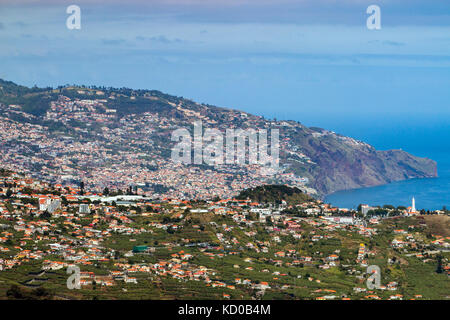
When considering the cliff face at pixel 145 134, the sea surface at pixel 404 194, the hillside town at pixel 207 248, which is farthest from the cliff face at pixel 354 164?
the hillside town at pixel 207 248

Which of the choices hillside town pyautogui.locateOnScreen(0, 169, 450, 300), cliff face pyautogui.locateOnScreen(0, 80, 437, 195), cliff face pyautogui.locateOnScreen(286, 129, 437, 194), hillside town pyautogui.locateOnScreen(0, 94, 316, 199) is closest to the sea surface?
cliff face pyautogui.locateOnScreen(286, 129, 437, 194)

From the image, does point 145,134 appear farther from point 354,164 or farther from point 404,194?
point 404,194

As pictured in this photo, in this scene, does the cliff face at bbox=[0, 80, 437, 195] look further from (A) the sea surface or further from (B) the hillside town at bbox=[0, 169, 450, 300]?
(B) the hillside town at bbox=[0, 169, 450, 300]

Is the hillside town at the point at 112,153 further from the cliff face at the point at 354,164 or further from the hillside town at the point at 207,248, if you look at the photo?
the hillside town at the point at 207,248

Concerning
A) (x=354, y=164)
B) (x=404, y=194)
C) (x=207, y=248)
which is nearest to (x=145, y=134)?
(x=354, y=164)
